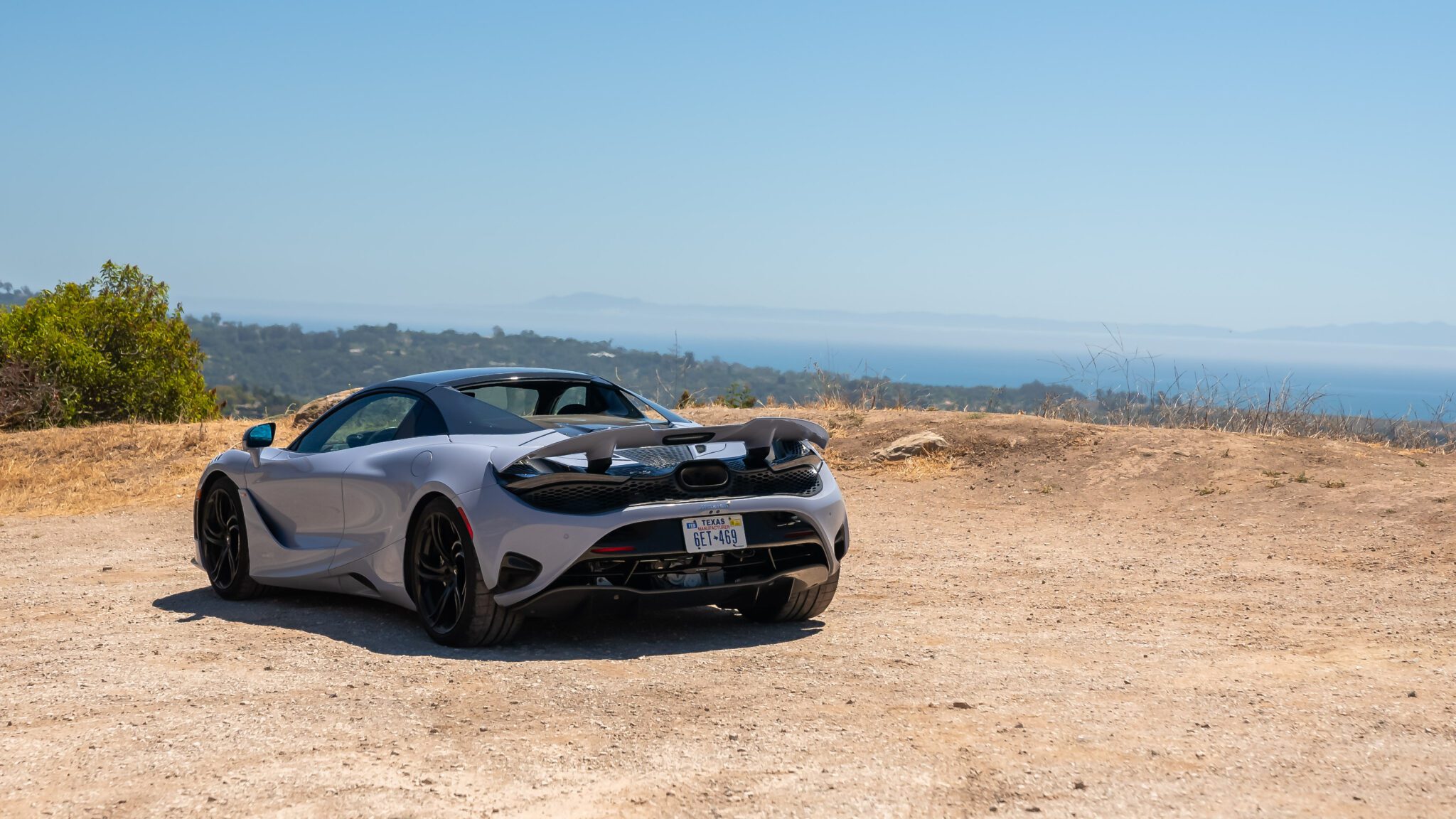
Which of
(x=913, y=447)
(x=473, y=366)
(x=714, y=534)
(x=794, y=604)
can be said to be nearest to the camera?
(x=714, y=534)

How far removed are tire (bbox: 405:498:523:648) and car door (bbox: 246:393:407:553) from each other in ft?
2.96

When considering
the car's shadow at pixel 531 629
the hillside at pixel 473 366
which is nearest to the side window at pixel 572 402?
the hillside at pixel 473 366

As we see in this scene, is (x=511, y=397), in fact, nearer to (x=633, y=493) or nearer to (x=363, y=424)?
(x=363, y=424)

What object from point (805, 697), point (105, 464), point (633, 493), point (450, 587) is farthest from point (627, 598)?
point (105, 464)

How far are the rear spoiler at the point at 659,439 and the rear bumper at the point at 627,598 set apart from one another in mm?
614

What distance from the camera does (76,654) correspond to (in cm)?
613

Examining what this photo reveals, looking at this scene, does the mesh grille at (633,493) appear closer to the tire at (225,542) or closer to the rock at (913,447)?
the tire at (225,542)

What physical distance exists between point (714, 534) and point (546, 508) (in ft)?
2.67

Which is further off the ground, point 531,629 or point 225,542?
point 225,542

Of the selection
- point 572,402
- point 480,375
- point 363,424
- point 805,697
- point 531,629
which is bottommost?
point 531,629

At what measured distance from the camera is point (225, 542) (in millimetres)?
8172

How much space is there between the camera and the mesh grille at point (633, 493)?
5.98 m

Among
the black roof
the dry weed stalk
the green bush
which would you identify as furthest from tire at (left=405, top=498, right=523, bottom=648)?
the green bush

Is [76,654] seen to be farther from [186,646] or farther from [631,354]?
[631,354]
